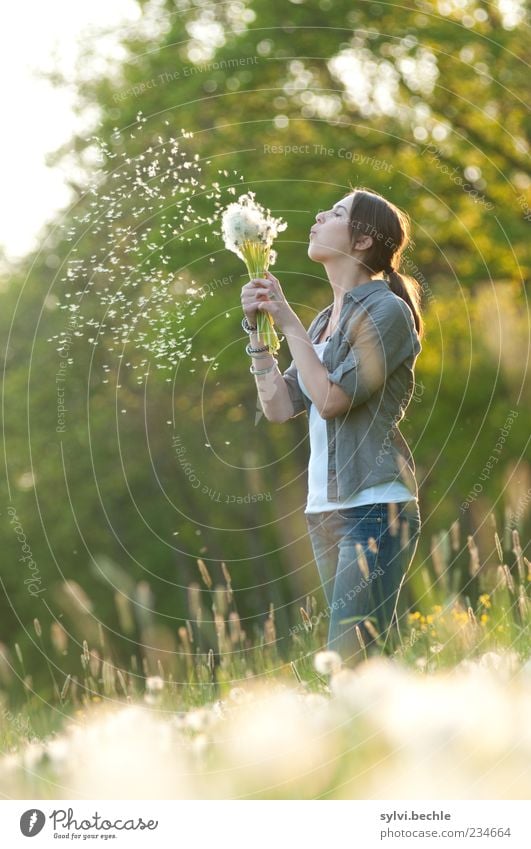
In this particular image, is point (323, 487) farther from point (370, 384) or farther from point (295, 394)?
point (295, 394)

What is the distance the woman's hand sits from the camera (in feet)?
14.2

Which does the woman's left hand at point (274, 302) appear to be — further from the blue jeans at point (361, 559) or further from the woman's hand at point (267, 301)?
the blue jeans at point (361, 559)

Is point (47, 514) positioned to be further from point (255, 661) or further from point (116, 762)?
point (116, 762)

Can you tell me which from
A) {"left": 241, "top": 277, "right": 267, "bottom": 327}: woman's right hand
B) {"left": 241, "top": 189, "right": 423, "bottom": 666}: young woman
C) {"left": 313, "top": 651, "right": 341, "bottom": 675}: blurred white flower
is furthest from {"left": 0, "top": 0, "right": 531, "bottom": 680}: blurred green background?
{"left": 313, "top": 651, "right": 341, "bottom": 675}: blurred white flower

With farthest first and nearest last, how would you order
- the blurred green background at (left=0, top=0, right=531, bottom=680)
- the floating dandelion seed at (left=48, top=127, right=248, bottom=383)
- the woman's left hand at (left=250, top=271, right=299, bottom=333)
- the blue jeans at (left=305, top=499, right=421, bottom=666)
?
the blurred green background at (left=0, top=0, right=531, bottom=680) → the floating dandelion seed at (left=48, top=127, right=248, bottom=383) → the woman's left hand at (left=250, top=271, right=299, bottom=333) → the blue jeans at (left=305, top=499, right=421, bottom=666)

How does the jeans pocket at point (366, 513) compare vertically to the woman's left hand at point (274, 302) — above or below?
below

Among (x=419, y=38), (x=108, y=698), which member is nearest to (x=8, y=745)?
(x=108, y=698)

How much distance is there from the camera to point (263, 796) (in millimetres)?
3801

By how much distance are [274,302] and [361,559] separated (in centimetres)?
106

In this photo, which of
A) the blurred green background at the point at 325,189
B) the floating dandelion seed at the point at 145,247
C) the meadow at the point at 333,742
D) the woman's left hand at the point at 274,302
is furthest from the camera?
the blurred green background at the point at 325,189

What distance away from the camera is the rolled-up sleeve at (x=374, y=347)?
4164 millimetres

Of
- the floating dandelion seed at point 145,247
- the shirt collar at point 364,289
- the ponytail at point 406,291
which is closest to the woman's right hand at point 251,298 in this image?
the shirt collar at point 364,289

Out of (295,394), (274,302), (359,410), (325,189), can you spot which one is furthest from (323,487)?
(325,189)

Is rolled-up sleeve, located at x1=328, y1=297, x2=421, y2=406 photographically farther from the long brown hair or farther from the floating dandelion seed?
the floating dandelion seed
